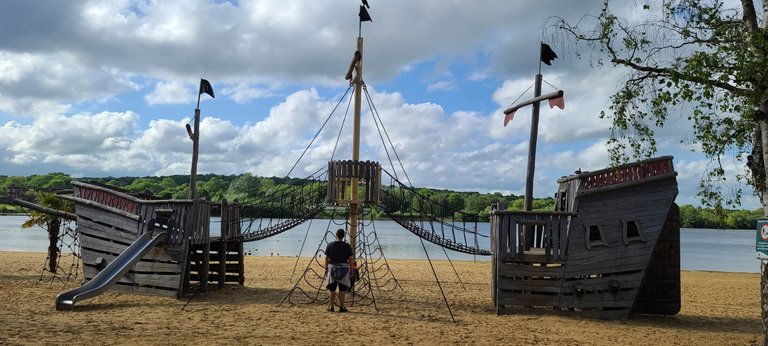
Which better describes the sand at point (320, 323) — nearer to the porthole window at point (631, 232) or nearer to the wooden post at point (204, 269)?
the wooden post at point (204, 269)

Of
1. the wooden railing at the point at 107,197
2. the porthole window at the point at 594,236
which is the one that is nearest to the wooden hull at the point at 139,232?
the wooden railing at the point at 107,197

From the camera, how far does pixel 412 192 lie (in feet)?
45.7

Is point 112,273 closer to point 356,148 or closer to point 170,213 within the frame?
point 170,213

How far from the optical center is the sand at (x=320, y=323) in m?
9.23

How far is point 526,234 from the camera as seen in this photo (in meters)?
12.7

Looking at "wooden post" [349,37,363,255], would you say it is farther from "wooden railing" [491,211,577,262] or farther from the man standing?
"wooden railing" [491,211,577,262]

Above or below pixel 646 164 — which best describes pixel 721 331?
below

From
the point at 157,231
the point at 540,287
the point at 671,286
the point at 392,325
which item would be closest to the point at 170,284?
the point at 157,231

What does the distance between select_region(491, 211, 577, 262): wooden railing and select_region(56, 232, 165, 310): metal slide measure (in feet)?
23.2

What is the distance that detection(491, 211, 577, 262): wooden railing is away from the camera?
12.0 m

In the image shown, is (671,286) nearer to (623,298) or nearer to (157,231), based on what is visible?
(623,298)

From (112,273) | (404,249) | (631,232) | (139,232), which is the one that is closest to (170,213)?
(139,232)

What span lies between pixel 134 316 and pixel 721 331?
10.4 metres

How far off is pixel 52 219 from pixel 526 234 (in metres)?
13.6
